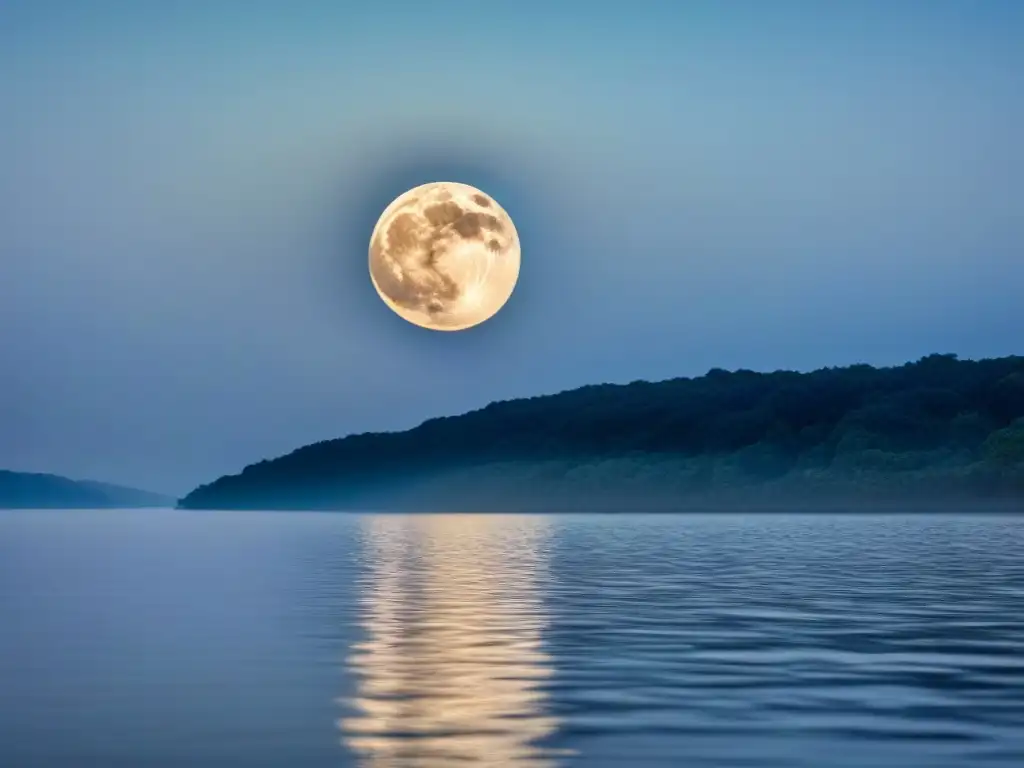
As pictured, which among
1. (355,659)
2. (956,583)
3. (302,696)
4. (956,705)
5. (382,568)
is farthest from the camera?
(382,568)

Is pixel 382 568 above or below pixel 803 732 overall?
above

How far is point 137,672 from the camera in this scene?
3197 centimetres

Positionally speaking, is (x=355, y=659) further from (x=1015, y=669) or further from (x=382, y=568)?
(x=382, y=568)

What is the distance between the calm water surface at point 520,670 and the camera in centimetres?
2255

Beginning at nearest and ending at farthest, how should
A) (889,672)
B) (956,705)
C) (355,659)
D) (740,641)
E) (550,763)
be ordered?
(550,763) < (956,705) < (889,672) < (355,659) < (740,641)

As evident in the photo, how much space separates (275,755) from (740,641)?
54.3 ft

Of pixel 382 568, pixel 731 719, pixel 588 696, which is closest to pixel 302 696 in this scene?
pixel 588 696

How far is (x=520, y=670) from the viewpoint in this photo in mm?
31266

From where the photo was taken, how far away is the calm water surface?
22.5 meters

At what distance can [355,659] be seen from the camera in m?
33.8

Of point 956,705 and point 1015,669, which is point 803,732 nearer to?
point 956,705

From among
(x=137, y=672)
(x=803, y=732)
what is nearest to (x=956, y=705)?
(x=803, y=732)

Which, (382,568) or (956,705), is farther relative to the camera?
(382,568)

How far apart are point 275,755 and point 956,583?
39797mm
